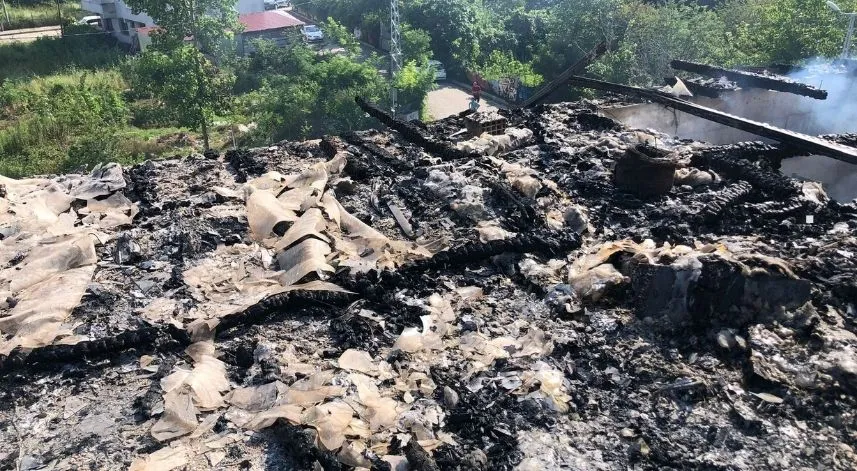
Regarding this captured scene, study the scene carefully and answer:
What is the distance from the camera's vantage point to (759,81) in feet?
44.1

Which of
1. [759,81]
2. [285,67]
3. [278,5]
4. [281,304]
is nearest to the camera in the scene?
[281,304]

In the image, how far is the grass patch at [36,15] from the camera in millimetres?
34625

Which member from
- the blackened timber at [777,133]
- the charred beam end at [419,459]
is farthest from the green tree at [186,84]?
the charred beam end at [419,459]

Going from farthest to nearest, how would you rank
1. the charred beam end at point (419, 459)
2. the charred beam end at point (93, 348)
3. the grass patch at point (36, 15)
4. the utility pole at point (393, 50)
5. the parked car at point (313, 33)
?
1. the parked car at point (313, 33)
2. the grass patch at point (36, 15)
3. the utility pole at point (393, 50)
4. the charred beam end at point (93, 348)
5. the charred beam end at point (419, 459)

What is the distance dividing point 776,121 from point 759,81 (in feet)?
6.41

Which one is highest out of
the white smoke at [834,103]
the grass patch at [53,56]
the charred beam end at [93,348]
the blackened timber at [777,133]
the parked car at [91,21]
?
the blackened timber at [777,133]

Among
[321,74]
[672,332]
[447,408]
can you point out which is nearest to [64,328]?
[447,408]

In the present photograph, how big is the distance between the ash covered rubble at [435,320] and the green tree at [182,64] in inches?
392

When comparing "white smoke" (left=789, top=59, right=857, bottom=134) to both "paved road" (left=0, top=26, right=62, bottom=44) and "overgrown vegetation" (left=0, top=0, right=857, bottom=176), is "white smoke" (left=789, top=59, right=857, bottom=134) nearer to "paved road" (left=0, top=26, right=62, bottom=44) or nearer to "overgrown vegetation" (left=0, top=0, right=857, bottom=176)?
"overgrown vegetation" (left=0, top=0, right=857, bottom=176)

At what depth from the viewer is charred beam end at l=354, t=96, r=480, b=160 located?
967 centimetres

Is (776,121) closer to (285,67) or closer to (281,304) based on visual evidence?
(281,304)

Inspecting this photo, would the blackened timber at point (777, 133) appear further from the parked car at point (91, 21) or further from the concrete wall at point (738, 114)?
the parked car at point (91, 21)

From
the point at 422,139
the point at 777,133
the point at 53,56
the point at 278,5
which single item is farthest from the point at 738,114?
the point at 278,5

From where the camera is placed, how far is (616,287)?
623cm
